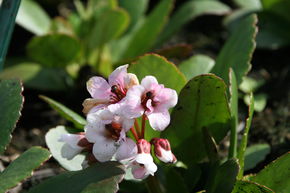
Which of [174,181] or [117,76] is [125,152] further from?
[174,181]

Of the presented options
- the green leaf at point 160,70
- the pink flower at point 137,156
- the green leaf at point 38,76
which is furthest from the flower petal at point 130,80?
the green leaf at point 38,76

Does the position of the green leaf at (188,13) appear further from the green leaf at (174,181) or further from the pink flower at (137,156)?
the pink flower at (137,156)

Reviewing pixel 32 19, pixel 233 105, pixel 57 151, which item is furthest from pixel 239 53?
pixel 32 19

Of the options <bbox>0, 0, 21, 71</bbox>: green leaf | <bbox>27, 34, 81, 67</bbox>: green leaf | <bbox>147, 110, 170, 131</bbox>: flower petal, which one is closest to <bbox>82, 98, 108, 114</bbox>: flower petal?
<bbox>147, 110, 170, 131</bbox>: flower petal

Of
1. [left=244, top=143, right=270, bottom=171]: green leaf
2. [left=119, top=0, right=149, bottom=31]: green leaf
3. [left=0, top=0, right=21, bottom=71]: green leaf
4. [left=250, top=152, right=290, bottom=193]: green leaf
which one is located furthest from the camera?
[left=119, top=0, right=149, bottom=31]: green leaf

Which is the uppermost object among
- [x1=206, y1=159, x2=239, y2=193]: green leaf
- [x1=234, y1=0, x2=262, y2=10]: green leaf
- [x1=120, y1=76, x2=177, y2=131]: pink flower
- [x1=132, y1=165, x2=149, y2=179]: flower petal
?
[x1=120, y1=76, x2=177, y2=131]: pink flower

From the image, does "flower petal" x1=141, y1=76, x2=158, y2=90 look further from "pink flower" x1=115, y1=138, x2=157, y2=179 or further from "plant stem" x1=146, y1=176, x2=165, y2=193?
"plant stem" x1=146, y1=176, x2=165, y2=193
